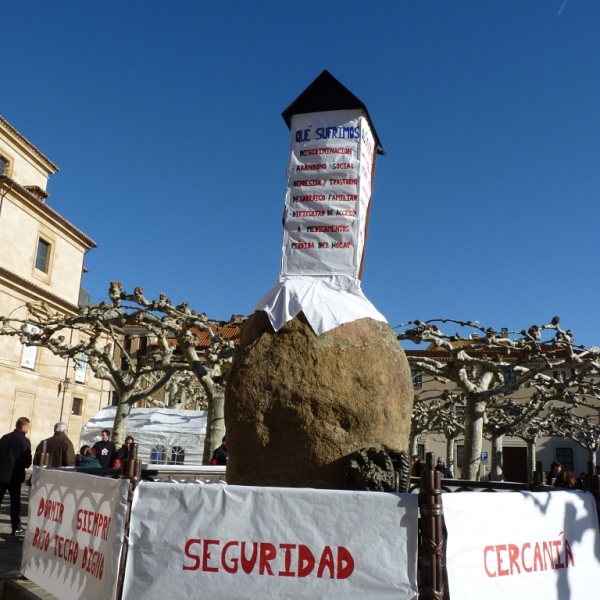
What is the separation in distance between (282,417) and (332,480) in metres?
0.69

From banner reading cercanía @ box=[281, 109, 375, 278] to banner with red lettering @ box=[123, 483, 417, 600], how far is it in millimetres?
2848

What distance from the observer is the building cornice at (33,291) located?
28562 mm

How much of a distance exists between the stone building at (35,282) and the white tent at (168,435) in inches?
297

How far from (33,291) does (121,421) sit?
15.4m

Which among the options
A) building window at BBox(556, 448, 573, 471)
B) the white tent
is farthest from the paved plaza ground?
building window at BBox(556, 448, 573, 471)

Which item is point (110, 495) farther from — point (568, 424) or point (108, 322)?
point (568, 424)

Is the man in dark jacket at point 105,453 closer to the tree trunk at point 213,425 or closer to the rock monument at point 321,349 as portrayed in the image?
the tree trunk at point 213,425

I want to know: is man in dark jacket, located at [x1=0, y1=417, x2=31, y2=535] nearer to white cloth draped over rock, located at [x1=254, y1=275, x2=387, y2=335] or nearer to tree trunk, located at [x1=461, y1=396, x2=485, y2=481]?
white cloth draped over rock, located at [x1=254, y1=275, x2=387, y2=335]

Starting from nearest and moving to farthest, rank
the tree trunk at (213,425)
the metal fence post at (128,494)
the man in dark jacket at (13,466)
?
the metal fence post at (128,494) → the man in dark jacket at (13,466) → the tree trunk at (213,425)

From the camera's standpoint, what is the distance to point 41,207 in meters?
32.2

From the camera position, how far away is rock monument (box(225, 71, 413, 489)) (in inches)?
204

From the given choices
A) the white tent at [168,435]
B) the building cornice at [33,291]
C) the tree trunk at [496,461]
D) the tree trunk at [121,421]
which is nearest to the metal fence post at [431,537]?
the tree trunk at [121,421]

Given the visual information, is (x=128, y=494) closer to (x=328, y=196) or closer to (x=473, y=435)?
(x=328, y=196)

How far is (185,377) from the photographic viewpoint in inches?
1189
